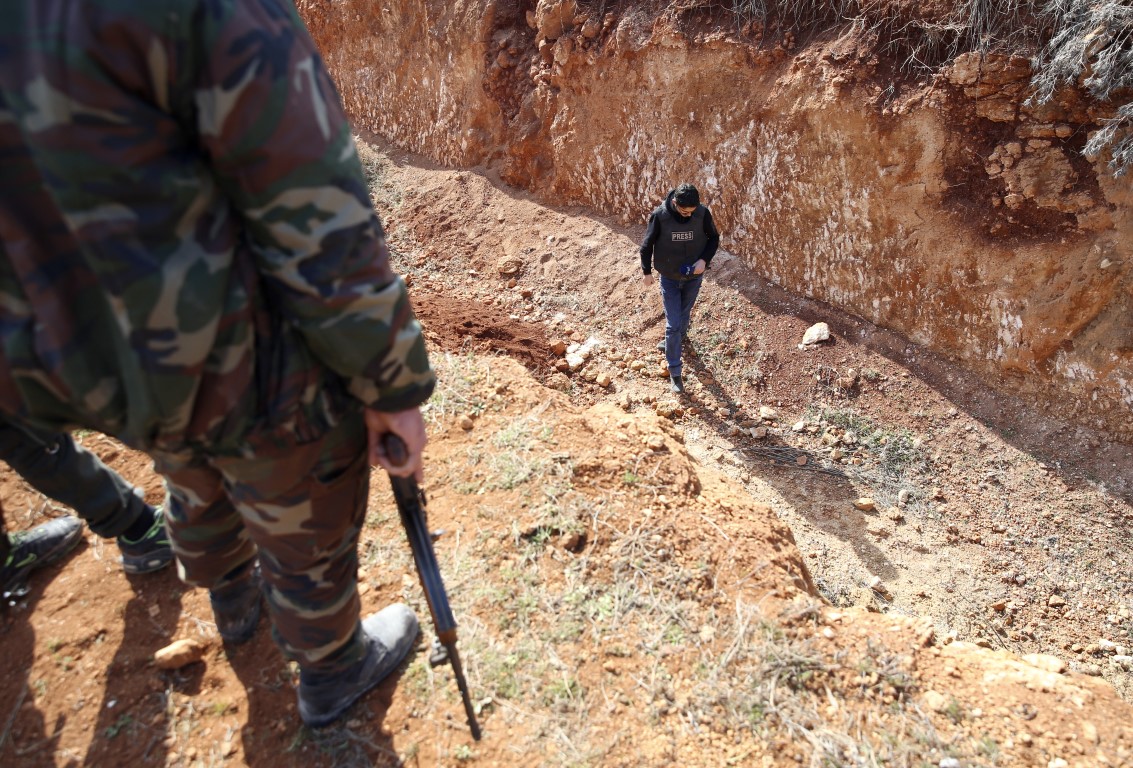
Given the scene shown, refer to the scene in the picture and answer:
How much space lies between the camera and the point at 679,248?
463cm

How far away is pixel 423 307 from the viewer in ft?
18.1

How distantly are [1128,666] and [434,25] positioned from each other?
29.2 ft

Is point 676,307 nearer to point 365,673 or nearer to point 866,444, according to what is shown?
point 866,444

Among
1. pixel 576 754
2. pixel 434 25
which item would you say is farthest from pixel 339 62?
pixel 576 754

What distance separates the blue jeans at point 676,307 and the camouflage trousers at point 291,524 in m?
3.68

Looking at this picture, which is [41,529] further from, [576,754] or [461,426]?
[576,754]

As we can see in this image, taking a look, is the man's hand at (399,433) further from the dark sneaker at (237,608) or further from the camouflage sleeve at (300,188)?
the dark sneaker at (237,608)

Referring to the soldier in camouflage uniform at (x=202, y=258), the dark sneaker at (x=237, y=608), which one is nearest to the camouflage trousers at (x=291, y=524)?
the soldier in camouflage uniform at (x=202, y=258)

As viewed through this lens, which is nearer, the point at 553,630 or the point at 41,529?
the point at 553,630

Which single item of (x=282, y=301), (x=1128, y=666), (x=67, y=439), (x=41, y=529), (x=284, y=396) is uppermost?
(x=282, y=301)

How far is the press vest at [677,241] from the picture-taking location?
4.58 meters

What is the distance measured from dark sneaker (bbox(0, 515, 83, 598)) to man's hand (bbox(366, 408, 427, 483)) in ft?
5.56

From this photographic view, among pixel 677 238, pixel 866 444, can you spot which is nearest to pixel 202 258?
pixel 677 238

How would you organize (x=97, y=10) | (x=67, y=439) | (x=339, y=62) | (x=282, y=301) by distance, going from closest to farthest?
(x=97, y=10) → (x=282, y=301) → (x=67, y=439) → (x=339, y=62)
